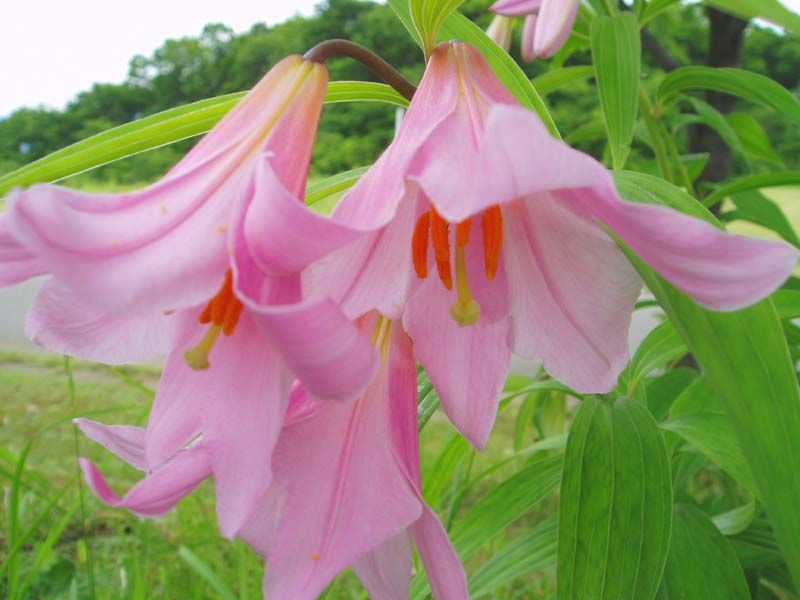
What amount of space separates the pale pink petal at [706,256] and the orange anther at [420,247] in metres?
0.09

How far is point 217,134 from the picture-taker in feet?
1.00

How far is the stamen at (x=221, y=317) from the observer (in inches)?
11.0

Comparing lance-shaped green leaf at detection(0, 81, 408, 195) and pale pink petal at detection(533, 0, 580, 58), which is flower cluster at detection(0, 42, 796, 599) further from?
pale pink petal at detection(533, 0, 580, 58)

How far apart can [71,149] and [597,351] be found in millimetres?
267

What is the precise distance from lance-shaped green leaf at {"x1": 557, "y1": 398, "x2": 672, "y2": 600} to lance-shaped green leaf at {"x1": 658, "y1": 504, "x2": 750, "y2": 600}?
146 mm

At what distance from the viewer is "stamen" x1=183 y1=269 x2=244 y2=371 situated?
28 cm

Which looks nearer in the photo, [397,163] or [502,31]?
[397,163]

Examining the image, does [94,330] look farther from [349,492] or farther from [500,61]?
[500,61]

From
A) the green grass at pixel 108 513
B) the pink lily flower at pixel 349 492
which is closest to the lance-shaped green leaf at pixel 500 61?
the pink lily flower at pixel 349 492

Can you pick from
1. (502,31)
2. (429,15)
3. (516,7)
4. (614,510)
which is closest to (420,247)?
(429,15)

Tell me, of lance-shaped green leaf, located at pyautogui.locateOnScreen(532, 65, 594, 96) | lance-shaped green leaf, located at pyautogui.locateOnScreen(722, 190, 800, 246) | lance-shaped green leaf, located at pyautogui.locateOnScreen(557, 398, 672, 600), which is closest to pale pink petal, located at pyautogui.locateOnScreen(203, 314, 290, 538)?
lance-shaped green leaf, located at pyautogui.locateOnScreen(557, 398, 672, 600)

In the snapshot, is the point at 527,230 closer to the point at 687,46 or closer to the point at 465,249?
the point at 465,249

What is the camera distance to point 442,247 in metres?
Result: 0.31

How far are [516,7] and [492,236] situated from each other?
31cm
